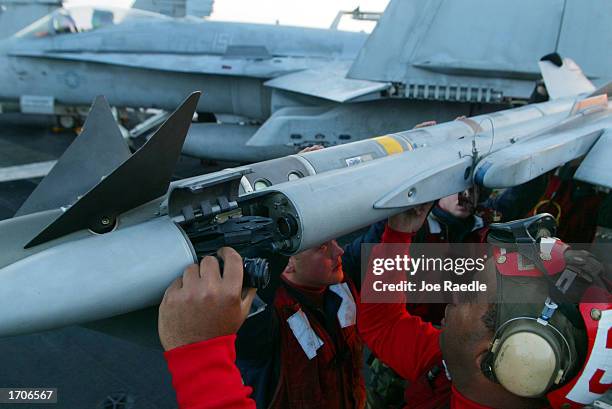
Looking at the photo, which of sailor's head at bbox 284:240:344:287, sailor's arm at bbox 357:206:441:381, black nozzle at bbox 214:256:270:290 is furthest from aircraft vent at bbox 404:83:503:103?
black nozzle at bbox 214:256:270:290

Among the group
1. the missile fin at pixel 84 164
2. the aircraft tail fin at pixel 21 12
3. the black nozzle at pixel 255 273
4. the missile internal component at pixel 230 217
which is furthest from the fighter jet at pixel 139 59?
the black nozzle at pixel 255 273

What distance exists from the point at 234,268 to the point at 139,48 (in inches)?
407

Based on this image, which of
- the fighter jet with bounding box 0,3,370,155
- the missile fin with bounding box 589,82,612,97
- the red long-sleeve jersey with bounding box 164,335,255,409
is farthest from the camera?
the fighter jet with bounding box 0,3,370,155

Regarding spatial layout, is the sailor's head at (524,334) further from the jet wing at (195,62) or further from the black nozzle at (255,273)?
the jet wing at (195,62)

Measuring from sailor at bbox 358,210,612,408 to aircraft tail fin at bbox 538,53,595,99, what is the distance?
399 centimetres

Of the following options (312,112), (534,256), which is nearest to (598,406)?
(534,256)

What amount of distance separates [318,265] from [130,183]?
0.95 metres

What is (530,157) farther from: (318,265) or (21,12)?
(21,12)

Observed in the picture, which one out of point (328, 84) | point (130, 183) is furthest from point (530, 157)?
point (328, 84)

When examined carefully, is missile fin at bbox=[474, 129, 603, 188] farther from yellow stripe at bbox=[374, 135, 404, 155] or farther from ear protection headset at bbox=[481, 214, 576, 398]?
ear protection headset at bbox=[481, 214, 576, 398]

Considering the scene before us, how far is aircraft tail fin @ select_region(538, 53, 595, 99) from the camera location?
16.6 ft

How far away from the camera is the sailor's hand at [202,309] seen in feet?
4.13

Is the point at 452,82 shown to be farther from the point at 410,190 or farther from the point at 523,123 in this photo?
the point at 410,190

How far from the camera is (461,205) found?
130 inches
